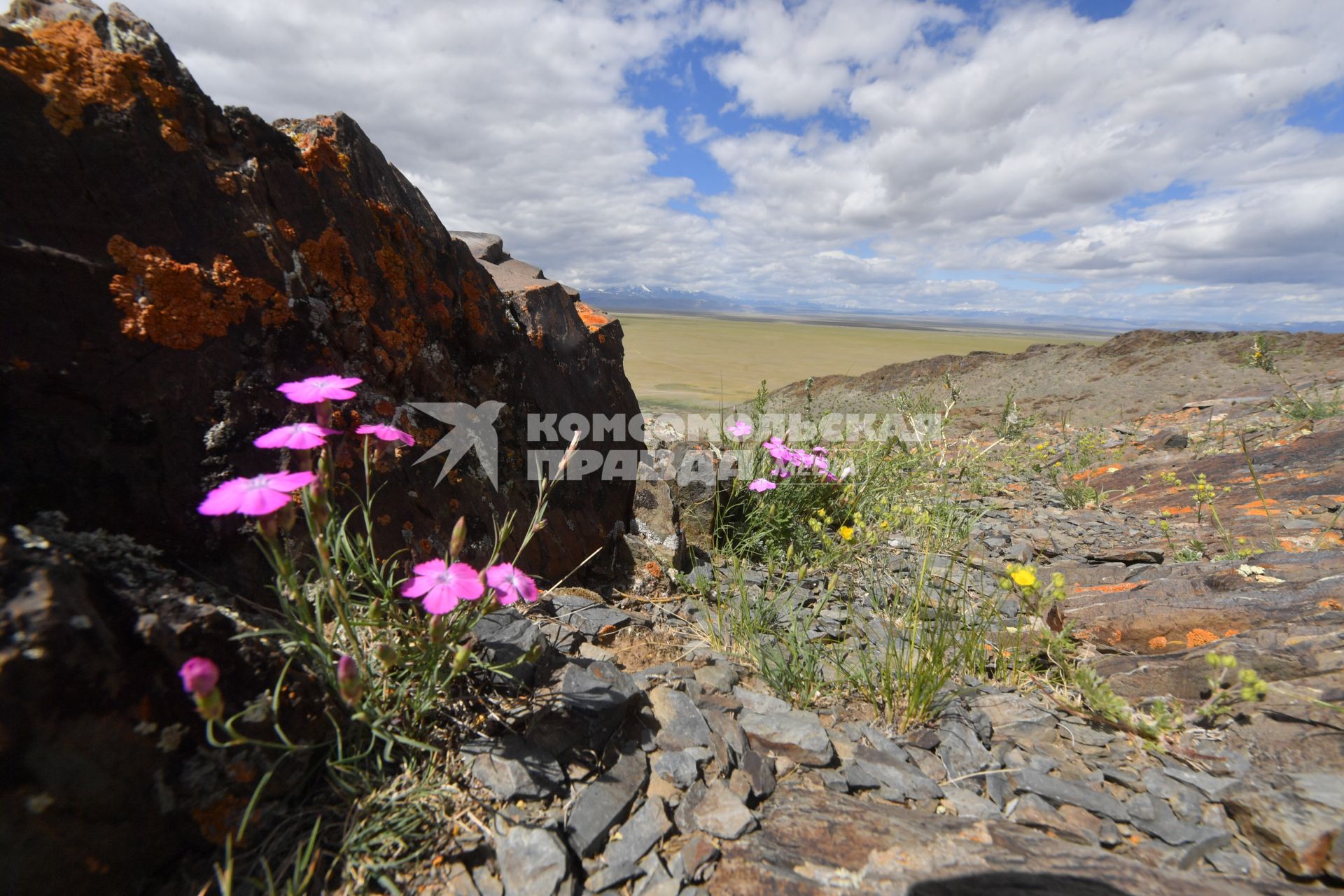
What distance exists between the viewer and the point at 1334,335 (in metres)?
13.8

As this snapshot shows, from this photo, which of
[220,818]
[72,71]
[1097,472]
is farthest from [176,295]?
[1097,472]

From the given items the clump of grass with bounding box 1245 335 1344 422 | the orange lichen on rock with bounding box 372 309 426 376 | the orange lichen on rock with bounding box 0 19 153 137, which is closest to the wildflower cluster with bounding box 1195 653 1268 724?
the orange lichen on rock with bounding box 372 309 426 376

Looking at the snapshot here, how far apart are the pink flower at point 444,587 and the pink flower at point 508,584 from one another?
0.03 meters

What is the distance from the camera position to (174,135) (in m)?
1.88

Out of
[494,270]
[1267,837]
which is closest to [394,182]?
[494,270]

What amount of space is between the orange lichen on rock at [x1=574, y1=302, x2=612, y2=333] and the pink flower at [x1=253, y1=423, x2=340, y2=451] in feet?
8.82

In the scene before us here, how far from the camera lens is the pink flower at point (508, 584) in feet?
5.42

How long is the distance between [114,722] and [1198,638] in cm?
358

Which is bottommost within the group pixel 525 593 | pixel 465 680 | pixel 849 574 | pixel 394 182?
pixel 849 574

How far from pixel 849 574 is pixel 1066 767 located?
72.7 inches

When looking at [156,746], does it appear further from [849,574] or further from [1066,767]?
[849,574]

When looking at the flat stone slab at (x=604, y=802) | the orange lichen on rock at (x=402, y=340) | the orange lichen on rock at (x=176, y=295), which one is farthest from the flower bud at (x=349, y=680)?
the orange lichen on rock at (x=402, y=340)

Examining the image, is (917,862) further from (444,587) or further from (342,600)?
(342,600)

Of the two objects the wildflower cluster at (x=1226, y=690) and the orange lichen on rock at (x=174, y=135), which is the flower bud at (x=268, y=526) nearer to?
the orange lichen on rock at (x=174, y=135)
